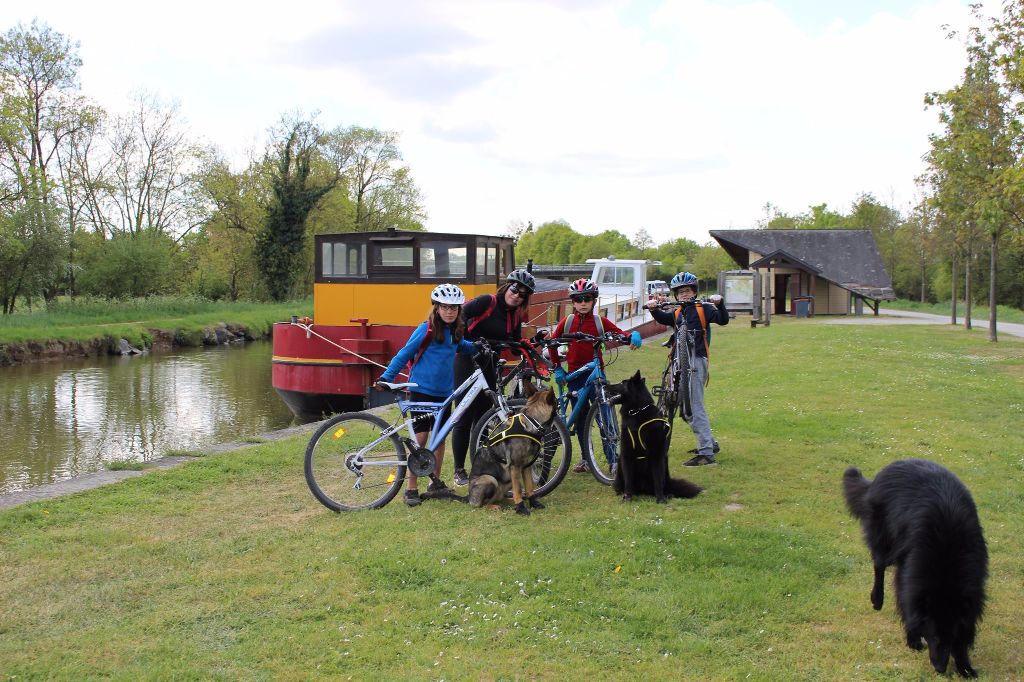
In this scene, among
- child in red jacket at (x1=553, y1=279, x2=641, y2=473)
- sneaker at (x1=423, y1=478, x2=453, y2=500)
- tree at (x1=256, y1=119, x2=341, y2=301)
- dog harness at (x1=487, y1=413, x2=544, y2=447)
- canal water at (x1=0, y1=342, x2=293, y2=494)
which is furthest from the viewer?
tree at (x1=256, y1=119, x2=341, y2=301)

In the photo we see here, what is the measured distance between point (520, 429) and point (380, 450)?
108 cm

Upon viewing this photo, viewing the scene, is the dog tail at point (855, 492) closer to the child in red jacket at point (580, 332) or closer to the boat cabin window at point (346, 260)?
the child in red jacket at point (580, 332)

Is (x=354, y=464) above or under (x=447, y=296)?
under

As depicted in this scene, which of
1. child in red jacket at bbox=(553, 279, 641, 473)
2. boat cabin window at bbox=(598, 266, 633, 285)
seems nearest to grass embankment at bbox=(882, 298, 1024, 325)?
boat cabin window at bbox=(598, 266, 633, 285)

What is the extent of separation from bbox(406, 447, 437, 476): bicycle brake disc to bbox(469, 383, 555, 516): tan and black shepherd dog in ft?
1.11

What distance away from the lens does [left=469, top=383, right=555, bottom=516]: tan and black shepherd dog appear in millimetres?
6242

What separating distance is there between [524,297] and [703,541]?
2.42 metres

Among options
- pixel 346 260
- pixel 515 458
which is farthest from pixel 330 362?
pixel 515 458

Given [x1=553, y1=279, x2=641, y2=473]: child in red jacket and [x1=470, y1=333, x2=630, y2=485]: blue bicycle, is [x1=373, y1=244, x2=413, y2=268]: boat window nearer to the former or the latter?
[x1=553, y1=279, x2=641, y2=473]: child in red jacket

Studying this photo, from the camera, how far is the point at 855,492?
182 inches

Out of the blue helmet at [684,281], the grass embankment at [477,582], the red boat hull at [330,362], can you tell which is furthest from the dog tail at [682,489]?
the red boat hull at [330,362]

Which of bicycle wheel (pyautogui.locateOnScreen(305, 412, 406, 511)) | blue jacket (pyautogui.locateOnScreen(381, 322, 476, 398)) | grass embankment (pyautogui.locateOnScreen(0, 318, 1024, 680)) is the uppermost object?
blue jacket (pyautogui.locateOnScreen(381, 322, 476, 398))

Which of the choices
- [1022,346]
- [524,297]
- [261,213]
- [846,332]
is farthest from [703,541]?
[261,213]

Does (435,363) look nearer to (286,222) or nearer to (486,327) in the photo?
(486,327)
